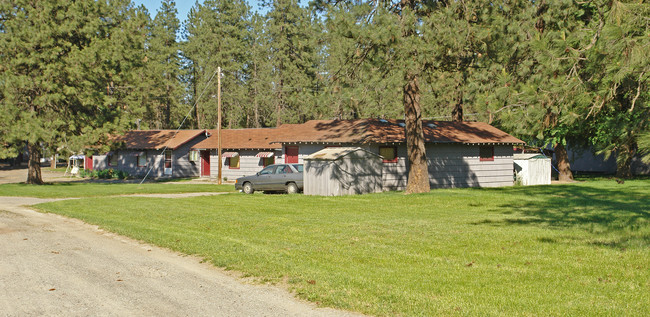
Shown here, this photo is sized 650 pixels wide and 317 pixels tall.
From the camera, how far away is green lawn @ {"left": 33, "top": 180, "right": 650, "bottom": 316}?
661cm

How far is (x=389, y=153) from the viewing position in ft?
89.3

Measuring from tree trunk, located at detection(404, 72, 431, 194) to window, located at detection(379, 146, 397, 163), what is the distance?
3884 millimetres

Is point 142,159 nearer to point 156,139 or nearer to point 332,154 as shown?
point 156,139

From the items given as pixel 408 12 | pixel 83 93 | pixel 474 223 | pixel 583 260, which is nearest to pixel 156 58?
pixel 83 93

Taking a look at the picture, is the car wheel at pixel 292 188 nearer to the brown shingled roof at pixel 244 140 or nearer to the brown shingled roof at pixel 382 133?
the brown shingled roof at pixel 382 133

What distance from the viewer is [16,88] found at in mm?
30141

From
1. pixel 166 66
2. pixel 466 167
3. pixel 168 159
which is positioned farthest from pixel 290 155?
pixel 166 66

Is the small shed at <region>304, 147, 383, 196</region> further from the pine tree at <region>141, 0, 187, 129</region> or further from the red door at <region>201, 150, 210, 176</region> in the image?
the pine tree at <region>141, 0, 187, 129</region>

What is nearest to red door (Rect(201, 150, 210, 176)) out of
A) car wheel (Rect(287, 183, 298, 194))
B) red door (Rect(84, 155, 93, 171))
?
red door (Rect(84, 155, 93, 171))

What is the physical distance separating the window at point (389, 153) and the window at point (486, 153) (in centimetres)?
655

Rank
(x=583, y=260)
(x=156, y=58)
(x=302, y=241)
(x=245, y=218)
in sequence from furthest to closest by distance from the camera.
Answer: (x=156, y=58)
(x=245, y=218)
(x=302, y=241)
(x=583, y=260)

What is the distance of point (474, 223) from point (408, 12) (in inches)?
341

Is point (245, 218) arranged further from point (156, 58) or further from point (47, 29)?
point (156, 58)

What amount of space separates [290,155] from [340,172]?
8421mm
